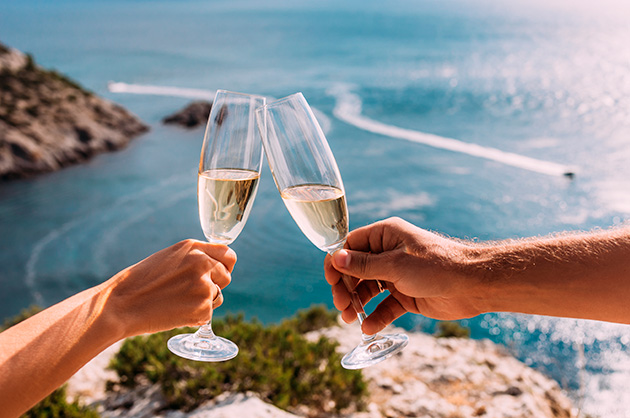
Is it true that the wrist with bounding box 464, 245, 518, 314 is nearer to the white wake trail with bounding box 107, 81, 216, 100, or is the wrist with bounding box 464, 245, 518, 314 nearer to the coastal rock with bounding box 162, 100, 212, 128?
the coastal rock with bounding box 162, 100, 212, 128

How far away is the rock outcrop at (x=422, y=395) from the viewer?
11.5 ft

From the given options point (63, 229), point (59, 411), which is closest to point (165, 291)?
point (59, 411)

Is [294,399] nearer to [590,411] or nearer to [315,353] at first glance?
[315,353]

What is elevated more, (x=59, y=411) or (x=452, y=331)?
(x=59, y=411)

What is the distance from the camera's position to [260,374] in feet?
12.0

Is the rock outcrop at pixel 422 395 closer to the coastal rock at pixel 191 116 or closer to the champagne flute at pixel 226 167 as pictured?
the champagne flute at pixel 226 167

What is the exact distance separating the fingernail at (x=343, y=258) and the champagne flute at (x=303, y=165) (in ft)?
0.40

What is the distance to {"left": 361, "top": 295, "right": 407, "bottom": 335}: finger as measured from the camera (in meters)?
2.10

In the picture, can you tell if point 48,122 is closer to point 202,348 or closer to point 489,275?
point 202,348

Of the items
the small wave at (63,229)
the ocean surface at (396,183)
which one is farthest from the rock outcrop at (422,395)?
the small wave at (63,229)

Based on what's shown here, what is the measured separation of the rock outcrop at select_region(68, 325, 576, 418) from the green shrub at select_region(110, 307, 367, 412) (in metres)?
0.11

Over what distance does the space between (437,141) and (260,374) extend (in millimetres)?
15887

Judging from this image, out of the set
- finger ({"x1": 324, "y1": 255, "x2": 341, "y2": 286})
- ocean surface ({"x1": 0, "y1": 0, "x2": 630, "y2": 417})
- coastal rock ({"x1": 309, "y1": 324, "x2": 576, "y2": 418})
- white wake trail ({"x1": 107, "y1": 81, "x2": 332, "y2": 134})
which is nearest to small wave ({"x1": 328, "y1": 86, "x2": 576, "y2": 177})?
ocean surface ({"x1": 0, "y1": 0, "x2": 630, "y2": 417})

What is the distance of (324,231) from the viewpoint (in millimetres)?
1905
